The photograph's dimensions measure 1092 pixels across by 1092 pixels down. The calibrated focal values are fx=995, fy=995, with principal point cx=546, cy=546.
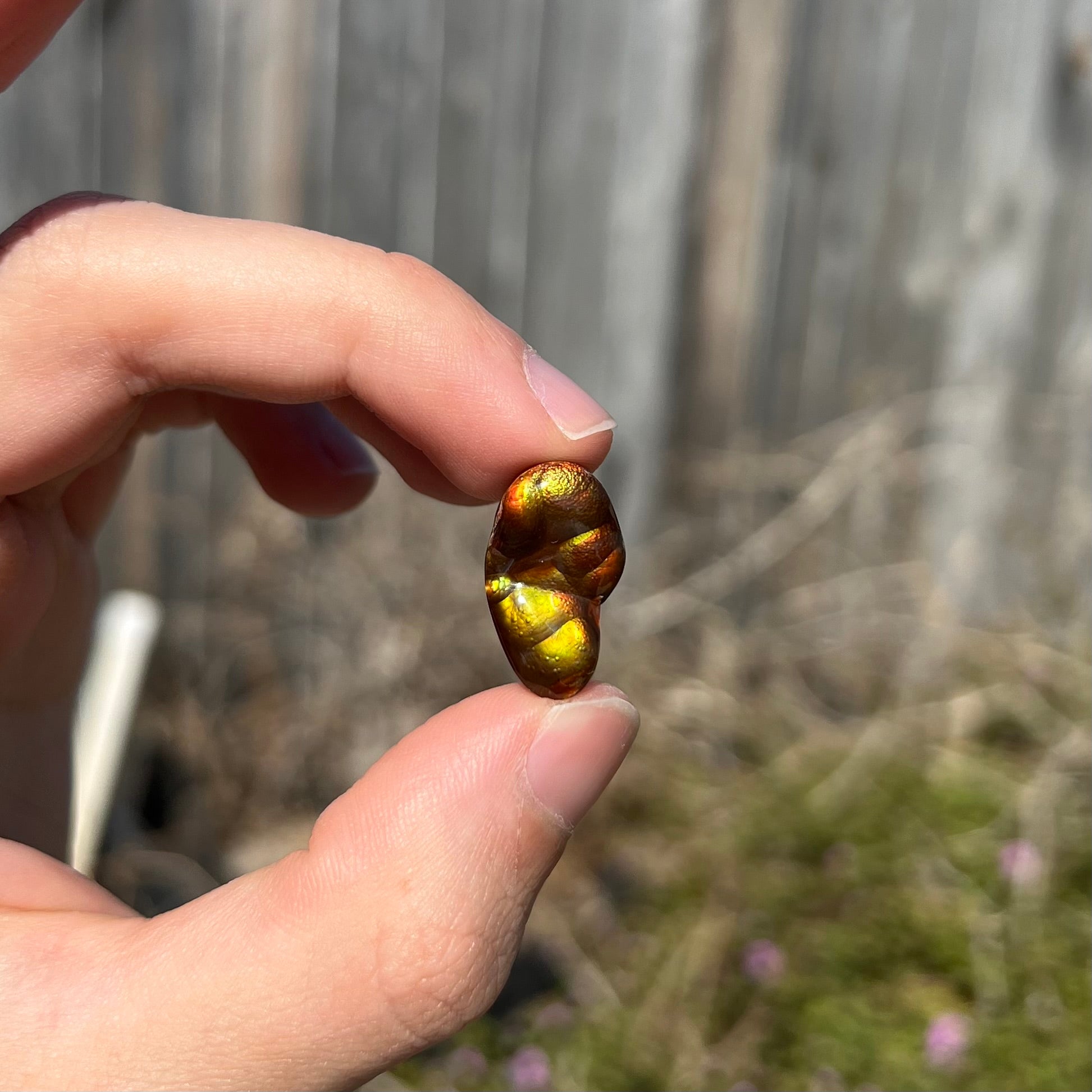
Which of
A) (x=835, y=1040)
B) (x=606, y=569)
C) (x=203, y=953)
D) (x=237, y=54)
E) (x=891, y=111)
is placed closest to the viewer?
(x=203, y=953)

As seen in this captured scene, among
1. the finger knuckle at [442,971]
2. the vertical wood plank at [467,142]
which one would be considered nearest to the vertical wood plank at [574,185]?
the vertical wood plank at [467,142]

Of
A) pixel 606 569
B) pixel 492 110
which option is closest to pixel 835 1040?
pixel 606 569

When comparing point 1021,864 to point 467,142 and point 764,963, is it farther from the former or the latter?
point 467,142

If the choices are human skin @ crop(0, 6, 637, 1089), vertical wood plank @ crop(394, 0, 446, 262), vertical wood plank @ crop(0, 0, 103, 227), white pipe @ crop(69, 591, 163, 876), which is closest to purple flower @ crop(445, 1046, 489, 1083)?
white pipe @ crop(69, 591, 163, 876)

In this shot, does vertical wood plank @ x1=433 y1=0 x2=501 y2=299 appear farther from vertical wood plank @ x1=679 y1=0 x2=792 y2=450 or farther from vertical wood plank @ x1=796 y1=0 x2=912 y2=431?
vertical wood plank @ x1=796 y1=0 x2=912 y2=431

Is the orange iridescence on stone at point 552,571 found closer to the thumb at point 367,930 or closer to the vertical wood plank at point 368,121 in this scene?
the thumb at point 367,930

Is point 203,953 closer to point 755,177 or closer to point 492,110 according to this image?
point 492,110

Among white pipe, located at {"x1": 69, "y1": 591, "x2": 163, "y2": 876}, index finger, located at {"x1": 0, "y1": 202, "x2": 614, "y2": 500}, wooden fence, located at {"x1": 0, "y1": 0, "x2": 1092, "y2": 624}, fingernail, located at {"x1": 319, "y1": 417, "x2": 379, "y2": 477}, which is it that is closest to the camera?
index finger, located at {"x1": 0, "y1": 202, "x2": 614, "y2": 500}
